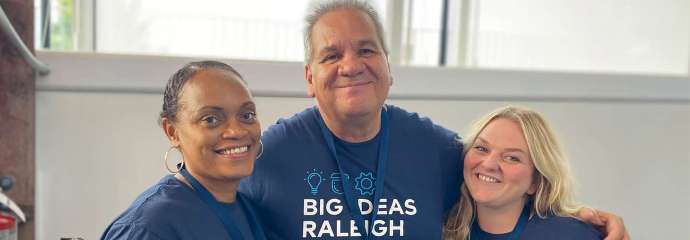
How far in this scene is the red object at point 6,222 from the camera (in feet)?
5.53

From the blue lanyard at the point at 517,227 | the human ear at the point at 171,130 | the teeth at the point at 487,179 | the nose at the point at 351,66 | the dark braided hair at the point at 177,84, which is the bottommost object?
the blue lanyard at the point at 517,227

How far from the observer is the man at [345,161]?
145 centimetres

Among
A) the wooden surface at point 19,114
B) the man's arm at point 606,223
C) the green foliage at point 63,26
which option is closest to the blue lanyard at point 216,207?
the man's arm at point 606,223

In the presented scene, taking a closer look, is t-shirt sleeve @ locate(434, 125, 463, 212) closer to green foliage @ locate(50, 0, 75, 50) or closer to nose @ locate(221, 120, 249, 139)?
nose @ locate(221, 120, 249, 139)

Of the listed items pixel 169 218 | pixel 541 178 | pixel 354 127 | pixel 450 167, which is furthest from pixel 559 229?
pixel 169 218

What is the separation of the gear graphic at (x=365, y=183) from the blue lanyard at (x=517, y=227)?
1.02 ft

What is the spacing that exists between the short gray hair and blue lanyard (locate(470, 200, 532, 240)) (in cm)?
54

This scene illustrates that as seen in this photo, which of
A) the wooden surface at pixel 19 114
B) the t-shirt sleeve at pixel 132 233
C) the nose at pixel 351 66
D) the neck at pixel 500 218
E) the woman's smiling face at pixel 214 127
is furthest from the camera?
the wooden surface at pixel 19 114

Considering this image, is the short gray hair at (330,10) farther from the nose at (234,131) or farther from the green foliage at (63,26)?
the green foliage at (63,26)

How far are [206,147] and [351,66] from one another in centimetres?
44

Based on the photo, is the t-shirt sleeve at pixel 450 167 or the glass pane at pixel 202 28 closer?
the t-shirt sleeve at pixel 450 167

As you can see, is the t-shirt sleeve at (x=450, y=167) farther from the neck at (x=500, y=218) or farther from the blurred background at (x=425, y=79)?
the blurred background at (x=425, y=79)

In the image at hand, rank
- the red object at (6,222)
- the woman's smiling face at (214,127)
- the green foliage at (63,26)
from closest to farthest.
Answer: the woman's smiling face at (214,127), the red object at (6,222), the green foliage at (63,26)

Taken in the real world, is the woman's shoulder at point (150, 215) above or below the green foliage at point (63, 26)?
below
